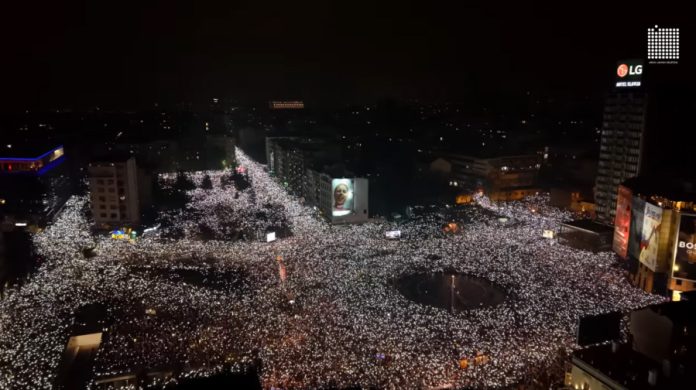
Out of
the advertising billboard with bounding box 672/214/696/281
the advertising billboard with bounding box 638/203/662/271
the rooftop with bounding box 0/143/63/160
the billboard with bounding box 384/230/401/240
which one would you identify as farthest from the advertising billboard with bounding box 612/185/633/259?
the rooftop with bounding box 0/143/63/160

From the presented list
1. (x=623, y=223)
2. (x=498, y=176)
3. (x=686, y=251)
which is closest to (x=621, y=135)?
(x=623, y=223)

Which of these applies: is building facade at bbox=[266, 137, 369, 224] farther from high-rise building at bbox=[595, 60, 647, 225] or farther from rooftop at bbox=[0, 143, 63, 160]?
rooftop at bbox=[0, 143, 63, 160]

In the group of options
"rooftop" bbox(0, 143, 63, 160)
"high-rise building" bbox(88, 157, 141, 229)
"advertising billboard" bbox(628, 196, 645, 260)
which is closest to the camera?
"advertising billboard" bbox(628, 196, 645, 260)

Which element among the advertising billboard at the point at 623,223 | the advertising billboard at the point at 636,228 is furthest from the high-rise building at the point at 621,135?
the advertising billboard at the point at 636,228

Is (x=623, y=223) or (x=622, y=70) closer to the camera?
(x=623, y=223)

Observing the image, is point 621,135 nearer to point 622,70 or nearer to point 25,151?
point 622,70

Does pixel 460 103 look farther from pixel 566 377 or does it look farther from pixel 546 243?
pixel 566 377

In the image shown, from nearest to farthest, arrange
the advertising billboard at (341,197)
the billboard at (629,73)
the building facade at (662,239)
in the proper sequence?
1. the building facade at (662,239)
2. the billboard at (629,73)
3. the advertising billboard at (341,197)

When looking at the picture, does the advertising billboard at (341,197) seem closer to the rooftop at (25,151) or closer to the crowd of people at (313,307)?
the crowd of people at (313,307)
